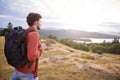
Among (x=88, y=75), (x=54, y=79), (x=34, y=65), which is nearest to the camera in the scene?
(x=34, y=65)

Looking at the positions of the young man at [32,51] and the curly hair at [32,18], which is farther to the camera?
the curly hair at [32,18]

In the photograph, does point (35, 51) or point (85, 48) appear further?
point (85, 48)

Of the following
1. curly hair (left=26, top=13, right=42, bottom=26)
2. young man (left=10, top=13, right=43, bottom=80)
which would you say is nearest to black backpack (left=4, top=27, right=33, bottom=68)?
young man (left=10, top=13, right=43, bottom=80)

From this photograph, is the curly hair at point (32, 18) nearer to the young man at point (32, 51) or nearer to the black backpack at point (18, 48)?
the young man at point (32, 51)

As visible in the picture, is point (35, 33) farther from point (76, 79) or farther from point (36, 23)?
point (76, 79)

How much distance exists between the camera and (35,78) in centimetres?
376

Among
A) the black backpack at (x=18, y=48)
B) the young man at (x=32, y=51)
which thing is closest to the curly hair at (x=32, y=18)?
the young man at (x=32, y=51)

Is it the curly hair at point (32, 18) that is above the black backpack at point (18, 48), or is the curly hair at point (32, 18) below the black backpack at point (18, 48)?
above

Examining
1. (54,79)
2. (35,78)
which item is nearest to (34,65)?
(35,78)

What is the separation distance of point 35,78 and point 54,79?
601 centimetres

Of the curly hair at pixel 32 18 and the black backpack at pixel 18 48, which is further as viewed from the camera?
the curly hair at pixel 32 18

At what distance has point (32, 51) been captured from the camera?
3473 millimetres

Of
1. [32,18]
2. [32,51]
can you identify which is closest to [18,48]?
[32,51]

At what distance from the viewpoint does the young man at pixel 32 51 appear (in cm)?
347
